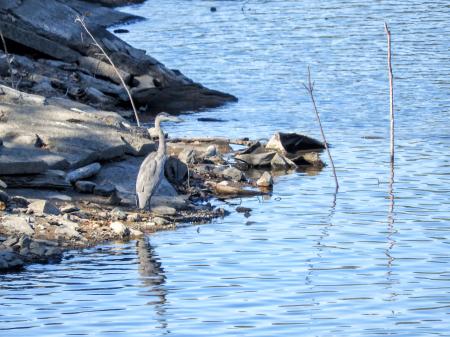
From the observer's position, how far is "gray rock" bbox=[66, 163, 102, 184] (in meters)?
15.3

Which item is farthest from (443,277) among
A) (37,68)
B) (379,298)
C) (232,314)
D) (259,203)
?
(37,68)

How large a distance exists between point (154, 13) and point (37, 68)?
779 inches

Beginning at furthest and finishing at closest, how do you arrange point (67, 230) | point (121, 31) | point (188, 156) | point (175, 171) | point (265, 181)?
point (121, 31), point (188, 156), point (265, 181), point (175, 171), point (67, 230)

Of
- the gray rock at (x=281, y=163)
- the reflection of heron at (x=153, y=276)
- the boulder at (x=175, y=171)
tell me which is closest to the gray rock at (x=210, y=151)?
the gray rock at (x=281, y=163)

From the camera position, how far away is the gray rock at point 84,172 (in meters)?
15.3

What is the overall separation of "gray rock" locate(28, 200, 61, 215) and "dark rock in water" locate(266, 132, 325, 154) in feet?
19.7

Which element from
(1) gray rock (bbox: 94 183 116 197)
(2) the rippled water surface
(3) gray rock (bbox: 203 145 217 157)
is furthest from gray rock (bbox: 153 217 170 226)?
(3) gray rock (bbox: 203 145 217 157)

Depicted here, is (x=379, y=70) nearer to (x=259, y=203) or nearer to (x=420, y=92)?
(x=420, y=92)

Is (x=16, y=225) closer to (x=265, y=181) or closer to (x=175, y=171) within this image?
(x=175, y=171)

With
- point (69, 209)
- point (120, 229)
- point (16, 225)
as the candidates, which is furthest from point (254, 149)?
point (16, 225)

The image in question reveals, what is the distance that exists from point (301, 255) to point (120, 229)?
2.14 m

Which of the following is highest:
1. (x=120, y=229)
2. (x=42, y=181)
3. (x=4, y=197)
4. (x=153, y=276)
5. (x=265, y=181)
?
(x=42, y=181)

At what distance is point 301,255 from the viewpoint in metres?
13.4

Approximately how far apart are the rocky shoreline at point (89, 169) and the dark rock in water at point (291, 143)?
0.02m
